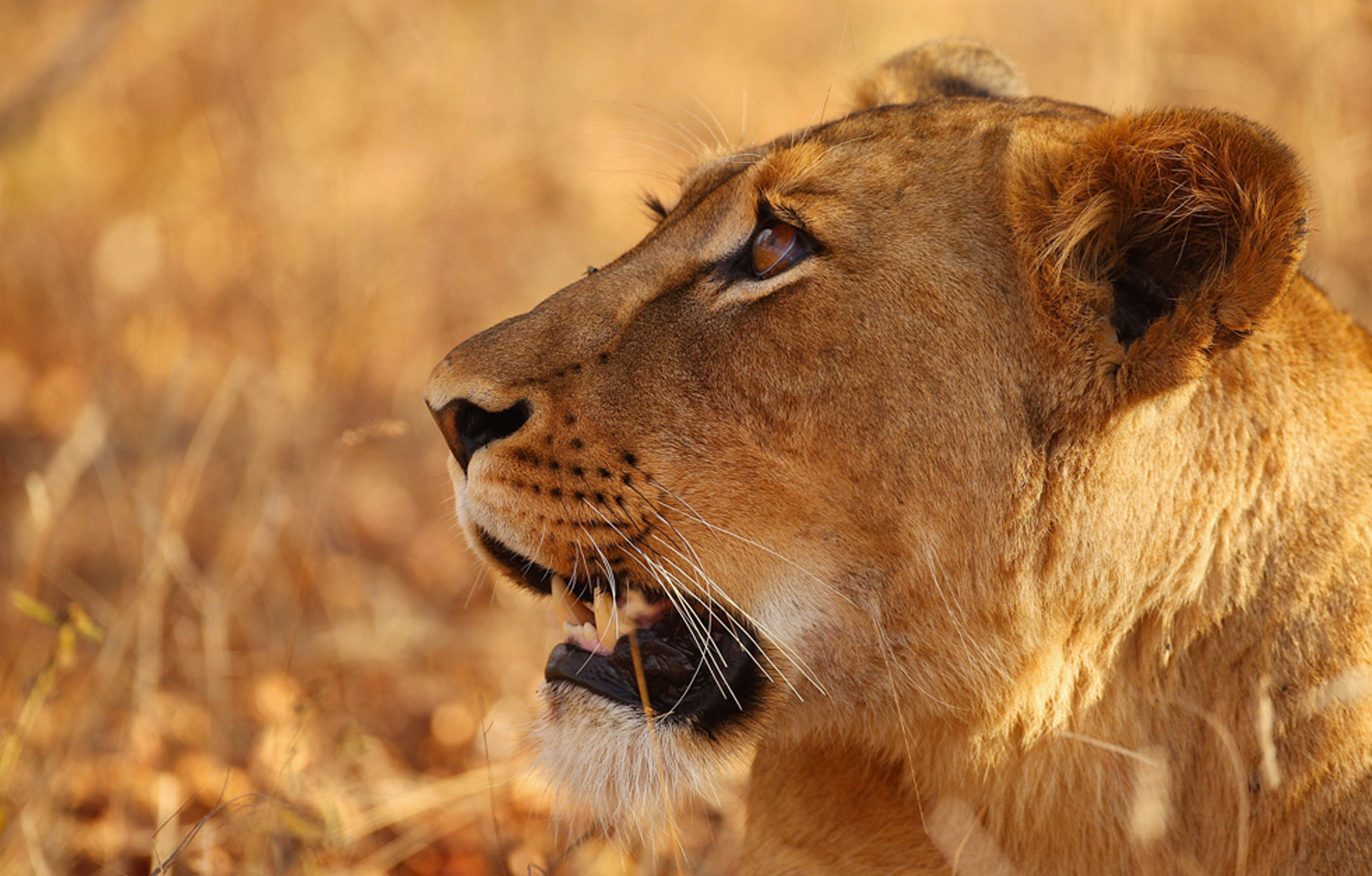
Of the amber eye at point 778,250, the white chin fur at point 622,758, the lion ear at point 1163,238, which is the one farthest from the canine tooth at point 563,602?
the lion ear at point 1163,238

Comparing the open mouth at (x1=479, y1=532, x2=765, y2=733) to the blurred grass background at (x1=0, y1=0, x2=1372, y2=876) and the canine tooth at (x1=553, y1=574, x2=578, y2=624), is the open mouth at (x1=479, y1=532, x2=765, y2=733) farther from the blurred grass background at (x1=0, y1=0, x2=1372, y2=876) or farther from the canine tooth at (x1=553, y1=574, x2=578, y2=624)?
the blurred grass background at (x1=0, y1=0, x2=1372, y2=876)

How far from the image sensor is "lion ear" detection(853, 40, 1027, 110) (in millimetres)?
2896

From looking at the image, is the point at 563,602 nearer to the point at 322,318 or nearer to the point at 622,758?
the point at 622,758

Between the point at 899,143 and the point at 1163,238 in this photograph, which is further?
the point at 899,143

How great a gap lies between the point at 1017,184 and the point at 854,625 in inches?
29.9

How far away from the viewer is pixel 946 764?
219 cm

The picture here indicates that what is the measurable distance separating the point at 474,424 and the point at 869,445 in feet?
2.16

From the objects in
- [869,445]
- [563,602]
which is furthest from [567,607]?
[869,445]

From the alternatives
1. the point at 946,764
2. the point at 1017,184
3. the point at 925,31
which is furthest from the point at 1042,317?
the point at 925,31

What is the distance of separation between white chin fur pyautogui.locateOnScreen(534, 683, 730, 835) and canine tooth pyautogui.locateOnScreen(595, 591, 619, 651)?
10 centimetres

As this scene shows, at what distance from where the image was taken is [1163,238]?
2.01m

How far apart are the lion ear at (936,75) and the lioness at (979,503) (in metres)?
0.61

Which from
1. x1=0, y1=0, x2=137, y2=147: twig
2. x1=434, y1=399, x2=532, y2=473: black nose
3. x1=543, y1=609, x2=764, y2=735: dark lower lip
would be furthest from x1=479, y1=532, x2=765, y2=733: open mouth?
x1=0, y1=0, x2=137, y2=147: twig

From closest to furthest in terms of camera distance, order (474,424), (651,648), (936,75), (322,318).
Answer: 1. (474,424)
2. (651,648)
3. (936,75)
4. (322,318)
